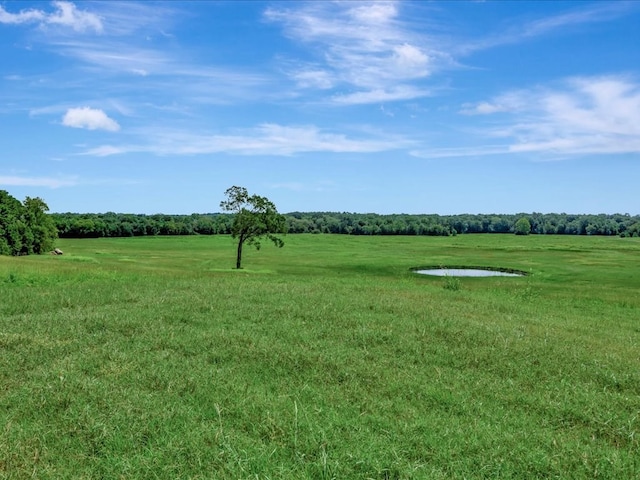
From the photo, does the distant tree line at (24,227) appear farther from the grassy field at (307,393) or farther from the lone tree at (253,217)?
the grassy field at (307,393)

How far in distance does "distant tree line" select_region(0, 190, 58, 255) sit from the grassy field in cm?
8101

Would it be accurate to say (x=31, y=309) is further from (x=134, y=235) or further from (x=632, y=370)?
(x=134, y=235)

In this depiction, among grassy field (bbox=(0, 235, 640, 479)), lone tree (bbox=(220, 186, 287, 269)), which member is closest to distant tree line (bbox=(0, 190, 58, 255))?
lone tree (bbox=(220, 186, 287, 269))

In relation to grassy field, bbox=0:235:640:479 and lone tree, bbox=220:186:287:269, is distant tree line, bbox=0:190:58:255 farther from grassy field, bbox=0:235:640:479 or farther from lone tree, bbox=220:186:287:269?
grassy field, bbox=0:235:640:479

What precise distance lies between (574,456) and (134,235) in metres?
190

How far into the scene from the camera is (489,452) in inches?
285

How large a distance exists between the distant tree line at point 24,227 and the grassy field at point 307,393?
81011mm

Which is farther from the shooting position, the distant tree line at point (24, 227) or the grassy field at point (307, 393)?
the distant tree line at point (24, 227)

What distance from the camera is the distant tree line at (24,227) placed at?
86.9 meters

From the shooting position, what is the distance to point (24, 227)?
300 feet

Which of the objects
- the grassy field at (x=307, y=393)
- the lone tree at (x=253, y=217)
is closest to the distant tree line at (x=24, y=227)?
the lone tree at (x=253, y=217)

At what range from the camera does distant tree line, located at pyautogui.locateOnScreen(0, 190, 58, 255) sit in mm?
86938

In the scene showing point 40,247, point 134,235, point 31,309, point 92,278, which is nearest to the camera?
point 31,309

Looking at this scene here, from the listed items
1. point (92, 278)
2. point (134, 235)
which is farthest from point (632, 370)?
point (134, 235)
